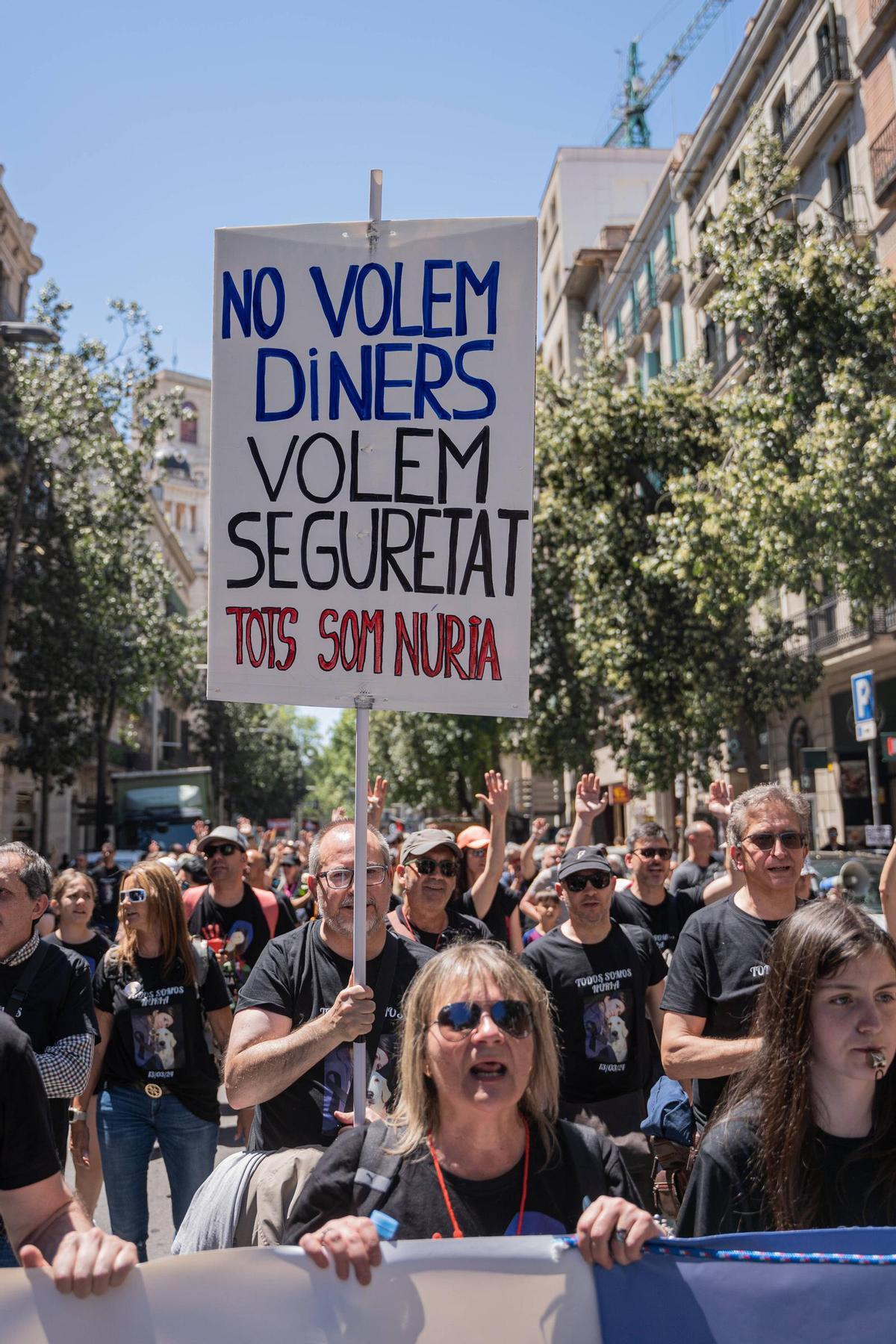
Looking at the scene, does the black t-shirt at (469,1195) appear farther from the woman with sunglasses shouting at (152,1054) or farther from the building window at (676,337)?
the building window at (676,337)

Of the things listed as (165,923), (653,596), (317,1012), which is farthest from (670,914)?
(653,596)

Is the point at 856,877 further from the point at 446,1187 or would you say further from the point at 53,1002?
the point at 446,1187

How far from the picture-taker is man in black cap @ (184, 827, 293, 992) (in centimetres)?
689

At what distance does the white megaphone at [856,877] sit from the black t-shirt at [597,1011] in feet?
26.9

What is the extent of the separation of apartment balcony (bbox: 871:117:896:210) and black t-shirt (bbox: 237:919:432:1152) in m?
21.9

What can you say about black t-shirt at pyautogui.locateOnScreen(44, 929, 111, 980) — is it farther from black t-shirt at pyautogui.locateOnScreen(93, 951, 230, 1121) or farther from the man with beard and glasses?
the man with beard and glasses

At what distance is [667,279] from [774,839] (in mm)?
33863

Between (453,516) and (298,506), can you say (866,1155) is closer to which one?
(453,516)

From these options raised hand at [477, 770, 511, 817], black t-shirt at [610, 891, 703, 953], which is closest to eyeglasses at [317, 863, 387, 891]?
raised hand at [477, 770, 511, 817]

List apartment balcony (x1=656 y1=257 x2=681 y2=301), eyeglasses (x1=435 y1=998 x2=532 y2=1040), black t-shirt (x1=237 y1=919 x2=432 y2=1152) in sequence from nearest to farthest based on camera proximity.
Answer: eyeglasses (x1=435 y1=998 x2=532 y2=1040), black t-shirt (x1=237 y1=919 x2=432 y2=1152), apartment balcony (x1=656 y1=257 x2=681 y2=301)

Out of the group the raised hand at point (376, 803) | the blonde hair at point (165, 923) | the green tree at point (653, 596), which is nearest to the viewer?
the blonde hair at point (165, 923)

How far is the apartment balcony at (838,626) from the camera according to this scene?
24016mm

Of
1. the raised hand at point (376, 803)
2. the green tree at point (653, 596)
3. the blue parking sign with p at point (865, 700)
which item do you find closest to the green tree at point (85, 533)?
the green tree at point (653, 596)

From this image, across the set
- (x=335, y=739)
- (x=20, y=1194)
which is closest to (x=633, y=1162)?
(x=20, y=1194)
